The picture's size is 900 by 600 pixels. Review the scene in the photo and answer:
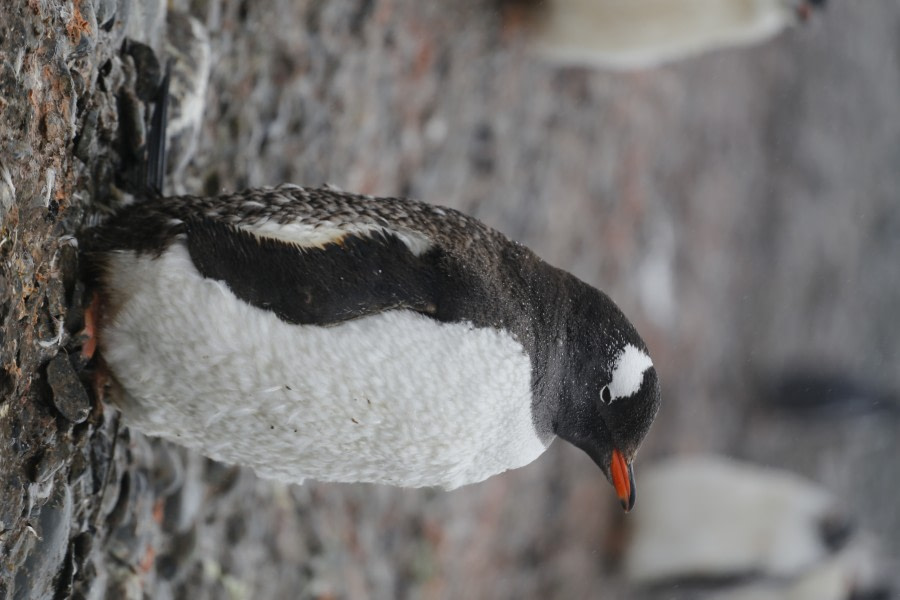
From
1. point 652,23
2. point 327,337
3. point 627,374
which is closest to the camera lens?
point 327,337

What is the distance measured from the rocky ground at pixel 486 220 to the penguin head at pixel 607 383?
0.80 m

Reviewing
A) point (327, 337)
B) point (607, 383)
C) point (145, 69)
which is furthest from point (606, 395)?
point (145, 69)

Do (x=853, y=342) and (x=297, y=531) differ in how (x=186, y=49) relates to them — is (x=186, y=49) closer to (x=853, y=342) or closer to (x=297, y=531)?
(x=297, y=531)

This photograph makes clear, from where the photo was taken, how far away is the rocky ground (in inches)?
56.4

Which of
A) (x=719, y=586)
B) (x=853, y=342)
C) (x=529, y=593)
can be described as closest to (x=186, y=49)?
(x=529, y=593)

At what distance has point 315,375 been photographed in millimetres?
1418

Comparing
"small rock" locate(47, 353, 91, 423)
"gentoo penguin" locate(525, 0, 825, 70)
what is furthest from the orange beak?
"gentoo penguin" locate(525, 0, 825, 70)

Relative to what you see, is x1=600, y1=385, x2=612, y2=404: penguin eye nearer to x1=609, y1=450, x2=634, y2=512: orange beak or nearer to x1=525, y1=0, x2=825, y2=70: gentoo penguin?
x1=609, y1=450, x2=634, y2=512: orange beak

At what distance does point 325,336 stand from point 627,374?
54cm

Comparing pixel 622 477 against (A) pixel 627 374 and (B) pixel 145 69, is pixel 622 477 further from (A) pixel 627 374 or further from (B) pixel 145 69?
(B) pixel 145 69

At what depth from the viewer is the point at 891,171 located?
19.1ft

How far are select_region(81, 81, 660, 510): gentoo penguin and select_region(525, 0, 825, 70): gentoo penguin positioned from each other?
1.78 meters

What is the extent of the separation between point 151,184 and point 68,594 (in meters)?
0.72

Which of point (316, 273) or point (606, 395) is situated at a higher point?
point (316, 273)
